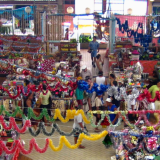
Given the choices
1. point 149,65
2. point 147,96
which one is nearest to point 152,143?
point 147,96

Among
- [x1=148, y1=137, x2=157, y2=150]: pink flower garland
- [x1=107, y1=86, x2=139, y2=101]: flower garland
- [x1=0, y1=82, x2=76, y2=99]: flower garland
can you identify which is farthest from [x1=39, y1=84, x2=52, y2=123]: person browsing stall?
[x1=148, y1=137, x2=157, y2=150]: pink flower garland

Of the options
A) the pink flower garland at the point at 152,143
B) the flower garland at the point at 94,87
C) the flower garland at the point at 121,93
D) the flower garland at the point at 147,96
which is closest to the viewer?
the pink flower garland at the point at 152,143

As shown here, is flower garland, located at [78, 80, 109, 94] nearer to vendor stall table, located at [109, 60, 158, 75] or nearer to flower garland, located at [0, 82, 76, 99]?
flower garland, located at [0, 82, 76, 99]

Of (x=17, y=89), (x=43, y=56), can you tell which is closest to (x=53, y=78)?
(x=17, y=89)

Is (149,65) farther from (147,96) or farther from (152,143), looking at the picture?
(152,143)

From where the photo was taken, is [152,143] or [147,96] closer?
[152,143]

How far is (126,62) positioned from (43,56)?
4.06 m

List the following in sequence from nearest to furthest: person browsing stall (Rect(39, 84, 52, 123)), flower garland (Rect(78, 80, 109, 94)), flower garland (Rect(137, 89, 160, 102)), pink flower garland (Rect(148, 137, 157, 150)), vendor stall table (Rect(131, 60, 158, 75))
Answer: pink flower garland (Rect(148, 137, 157, 150)) → flower garland (Rect(137, 89, 160, 102)) → flower garland (Rect(78, 80, 109, 94)) → person browsing stall (Rect(39, 84, 52, 123)) → vendor stall table (Rect(131, 60, 158, 75))

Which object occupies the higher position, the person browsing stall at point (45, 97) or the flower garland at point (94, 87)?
the flower garland at point (94, 87)

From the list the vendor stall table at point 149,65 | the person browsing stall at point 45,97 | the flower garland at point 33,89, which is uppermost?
the vendor stall table at point 149,65

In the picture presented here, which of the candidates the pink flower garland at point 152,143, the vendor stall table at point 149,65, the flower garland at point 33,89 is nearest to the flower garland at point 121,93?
the flower garland at point 33,89

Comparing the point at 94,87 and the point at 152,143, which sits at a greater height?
the point at 94,87

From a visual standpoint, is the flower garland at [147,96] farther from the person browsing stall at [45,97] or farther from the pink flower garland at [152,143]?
the person browsing stall at [45,97]

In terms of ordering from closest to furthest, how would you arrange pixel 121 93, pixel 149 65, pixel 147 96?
pixel 147 96, pixel 121 93, pixel 149 65
